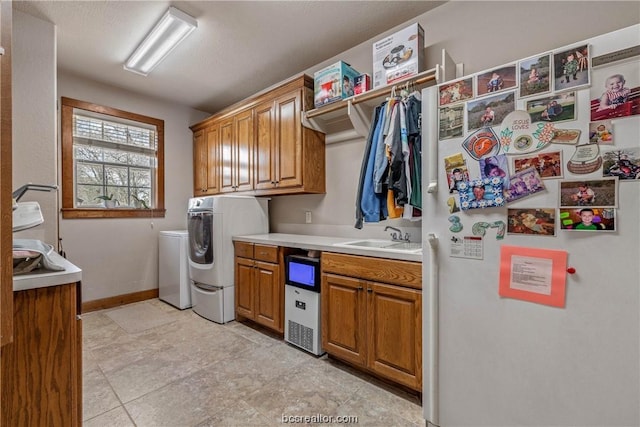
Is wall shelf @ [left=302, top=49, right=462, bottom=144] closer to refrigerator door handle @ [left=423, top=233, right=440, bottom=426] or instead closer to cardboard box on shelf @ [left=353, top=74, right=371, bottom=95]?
cardboard box on shelf @ [left=353, top=74, right=371, bottom=95]

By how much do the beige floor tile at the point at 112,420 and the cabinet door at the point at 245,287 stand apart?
1.29m

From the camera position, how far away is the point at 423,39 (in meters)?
2.18

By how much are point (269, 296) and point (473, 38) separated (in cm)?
263

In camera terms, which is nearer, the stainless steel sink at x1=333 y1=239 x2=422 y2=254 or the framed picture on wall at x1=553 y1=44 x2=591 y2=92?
the framed picture on wall at x1=553 y1=44 x2=591 y2=92

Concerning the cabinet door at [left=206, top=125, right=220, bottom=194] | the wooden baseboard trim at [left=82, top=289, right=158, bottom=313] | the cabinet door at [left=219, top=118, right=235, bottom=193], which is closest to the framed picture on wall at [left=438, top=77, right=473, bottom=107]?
the cabinet door at [left=219, top=118, right=235, bottom=193]

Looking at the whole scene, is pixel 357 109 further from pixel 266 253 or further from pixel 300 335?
pixel 300 335

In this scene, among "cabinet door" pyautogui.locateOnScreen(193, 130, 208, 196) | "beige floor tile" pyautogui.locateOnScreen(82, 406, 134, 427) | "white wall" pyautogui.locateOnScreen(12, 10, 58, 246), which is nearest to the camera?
"beige floor tile" pyautogui.locateOnScreen(82, 406, 134, 427)

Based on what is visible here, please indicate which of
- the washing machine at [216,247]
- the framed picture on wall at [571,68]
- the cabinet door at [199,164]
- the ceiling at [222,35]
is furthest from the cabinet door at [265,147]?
the framed picture on wall at [571,68]

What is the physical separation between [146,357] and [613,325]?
9.31ft

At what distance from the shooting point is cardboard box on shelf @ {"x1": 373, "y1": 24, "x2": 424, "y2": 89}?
2.07 m

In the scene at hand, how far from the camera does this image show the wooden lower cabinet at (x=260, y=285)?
2.64 metres

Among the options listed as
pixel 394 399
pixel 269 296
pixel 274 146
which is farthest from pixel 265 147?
pixel 394 399

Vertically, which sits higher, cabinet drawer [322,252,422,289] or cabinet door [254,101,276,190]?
cabinet door [254,101,276,190]

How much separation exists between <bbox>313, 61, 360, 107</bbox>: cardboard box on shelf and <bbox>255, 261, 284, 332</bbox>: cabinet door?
156 cm
